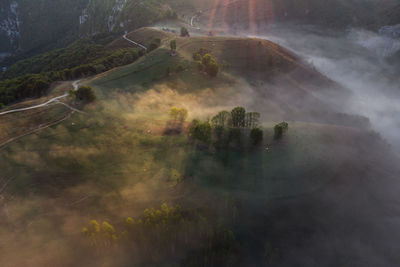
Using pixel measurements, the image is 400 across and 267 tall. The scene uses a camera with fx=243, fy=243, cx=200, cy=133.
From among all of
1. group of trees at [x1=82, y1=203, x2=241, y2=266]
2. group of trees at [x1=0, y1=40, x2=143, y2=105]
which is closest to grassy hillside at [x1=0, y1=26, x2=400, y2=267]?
group of trees at [x1=82, y1=203, x2=241, y2=266]

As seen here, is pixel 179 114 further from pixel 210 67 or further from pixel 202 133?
pixel 210 67

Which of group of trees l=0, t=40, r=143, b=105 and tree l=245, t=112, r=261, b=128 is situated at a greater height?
group of trees l=0, t=40, r=143, b=105

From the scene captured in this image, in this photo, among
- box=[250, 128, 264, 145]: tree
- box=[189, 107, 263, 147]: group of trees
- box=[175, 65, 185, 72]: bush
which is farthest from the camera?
box=[175, 65, 185, 72]: bush

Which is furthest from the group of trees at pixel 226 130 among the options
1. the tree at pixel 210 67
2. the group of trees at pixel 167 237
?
the tree at pixel 210 67

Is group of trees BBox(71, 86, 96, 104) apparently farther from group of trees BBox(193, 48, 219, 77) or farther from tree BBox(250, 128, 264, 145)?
group of trees BBox(193, 48, 219, 77)

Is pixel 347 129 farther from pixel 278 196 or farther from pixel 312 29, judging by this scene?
pixel 312 29

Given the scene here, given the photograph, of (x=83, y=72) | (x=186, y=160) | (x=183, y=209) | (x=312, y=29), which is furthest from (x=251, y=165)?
(x=312, y=29)

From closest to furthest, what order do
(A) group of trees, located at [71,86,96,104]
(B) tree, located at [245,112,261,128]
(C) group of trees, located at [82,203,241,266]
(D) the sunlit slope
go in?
(C) group of trees, located at [82,203,241,266] < (A) group of trees, located at [71,86,96,104] < (B) tree, located at [245,112,261,128] < (D) the sunlit slope

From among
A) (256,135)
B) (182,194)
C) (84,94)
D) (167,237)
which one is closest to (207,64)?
(256,135)
